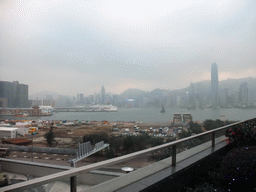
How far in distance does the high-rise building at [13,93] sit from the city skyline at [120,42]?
1.54ft

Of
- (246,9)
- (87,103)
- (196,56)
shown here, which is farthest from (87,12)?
(196,56)

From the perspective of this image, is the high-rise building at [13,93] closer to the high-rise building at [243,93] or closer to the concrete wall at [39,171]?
the concrete wall at [39,171]

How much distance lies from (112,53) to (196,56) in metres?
15.8

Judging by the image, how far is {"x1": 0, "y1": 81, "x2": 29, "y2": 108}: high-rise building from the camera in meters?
5.90

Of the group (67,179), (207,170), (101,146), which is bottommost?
(101,146)

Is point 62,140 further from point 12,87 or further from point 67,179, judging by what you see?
point 67,179

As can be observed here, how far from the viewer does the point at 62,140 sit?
15.4 meters

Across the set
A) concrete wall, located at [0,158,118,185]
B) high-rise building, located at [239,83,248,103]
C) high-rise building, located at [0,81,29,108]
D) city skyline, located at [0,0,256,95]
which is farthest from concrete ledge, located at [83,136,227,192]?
high-rise building, located at [239,83,248,103]

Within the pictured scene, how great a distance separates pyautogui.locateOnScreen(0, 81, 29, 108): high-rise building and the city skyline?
47 cm

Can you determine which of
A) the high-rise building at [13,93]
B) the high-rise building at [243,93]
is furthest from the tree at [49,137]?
the high-rise building at [243,93]

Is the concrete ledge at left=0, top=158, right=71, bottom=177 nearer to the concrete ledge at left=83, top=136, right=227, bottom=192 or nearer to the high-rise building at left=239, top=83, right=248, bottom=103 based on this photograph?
the concrete ledge at left=83, top=136, right=227, bottom=192

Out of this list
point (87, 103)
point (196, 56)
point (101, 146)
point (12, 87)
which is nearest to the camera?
point (12, 87)

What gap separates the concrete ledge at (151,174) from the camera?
107cm

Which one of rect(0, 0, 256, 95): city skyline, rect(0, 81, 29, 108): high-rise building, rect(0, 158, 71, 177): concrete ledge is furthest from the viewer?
rect(0, 0, 256, 95): city skyline
